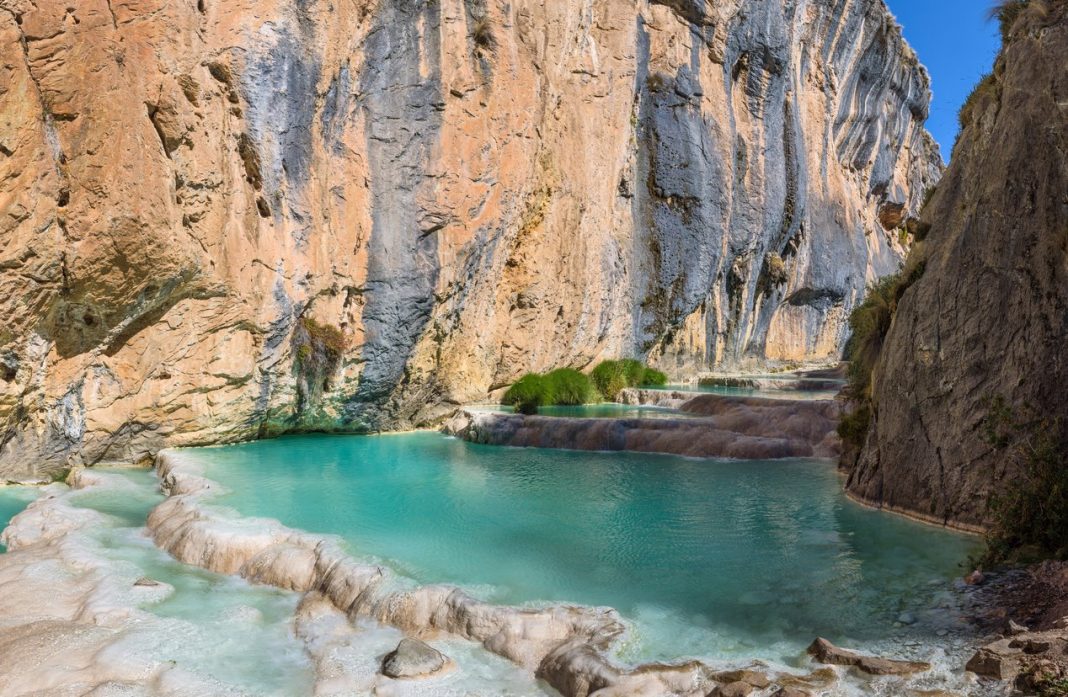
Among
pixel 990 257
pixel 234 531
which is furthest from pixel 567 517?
pixel 990 257

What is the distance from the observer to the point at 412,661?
481cm

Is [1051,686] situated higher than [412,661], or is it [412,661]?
[1051,686]

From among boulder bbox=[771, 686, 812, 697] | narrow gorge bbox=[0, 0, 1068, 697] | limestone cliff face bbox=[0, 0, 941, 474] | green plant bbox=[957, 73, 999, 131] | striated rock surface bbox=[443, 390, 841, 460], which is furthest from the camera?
striated rock surface bbox=[443, 390, 841, 460]

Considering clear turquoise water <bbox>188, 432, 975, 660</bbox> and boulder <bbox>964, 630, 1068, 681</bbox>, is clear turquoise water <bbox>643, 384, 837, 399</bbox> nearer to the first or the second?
clear turquoise water <bbox>188, 432, 975, 660</bbox>

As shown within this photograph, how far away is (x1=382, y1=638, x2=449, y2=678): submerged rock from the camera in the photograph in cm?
475

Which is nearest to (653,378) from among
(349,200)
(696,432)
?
(696,432)

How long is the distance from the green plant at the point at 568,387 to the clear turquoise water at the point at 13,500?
12.6m

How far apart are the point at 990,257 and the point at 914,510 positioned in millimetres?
2698

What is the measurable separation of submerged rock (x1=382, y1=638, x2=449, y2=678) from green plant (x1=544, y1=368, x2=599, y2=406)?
15.7 meters

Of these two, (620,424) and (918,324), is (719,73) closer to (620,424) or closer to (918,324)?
(620,424)

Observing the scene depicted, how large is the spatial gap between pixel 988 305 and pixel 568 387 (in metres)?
14.2

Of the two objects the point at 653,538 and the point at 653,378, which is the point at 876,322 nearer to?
the point at 653,538

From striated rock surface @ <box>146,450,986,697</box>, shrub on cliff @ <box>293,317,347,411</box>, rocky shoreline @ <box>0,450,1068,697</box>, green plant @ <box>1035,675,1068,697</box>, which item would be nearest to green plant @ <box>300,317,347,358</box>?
shrub on cliff @ <box>293,317,347,411</box>

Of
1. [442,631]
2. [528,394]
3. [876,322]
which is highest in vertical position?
[876,322]
